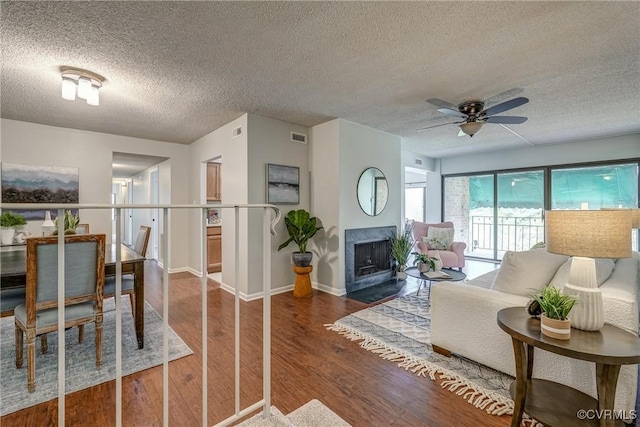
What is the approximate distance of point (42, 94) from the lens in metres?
3.04

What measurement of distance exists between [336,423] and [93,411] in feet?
4.86

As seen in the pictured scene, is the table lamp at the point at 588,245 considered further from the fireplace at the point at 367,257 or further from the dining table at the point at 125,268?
the dining table at the point at 125,268

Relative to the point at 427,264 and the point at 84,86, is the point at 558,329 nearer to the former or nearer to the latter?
the point at 427,264

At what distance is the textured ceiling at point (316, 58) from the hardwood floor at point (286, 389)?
2468 mm

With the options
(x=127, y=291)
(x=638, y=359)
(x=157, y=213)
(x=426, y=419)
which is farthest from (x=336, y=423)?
(x=157, y=213)

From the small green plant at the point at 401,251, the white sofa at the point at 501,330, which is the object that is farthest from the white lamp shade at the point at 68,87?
the small green plant at the point at 401,251

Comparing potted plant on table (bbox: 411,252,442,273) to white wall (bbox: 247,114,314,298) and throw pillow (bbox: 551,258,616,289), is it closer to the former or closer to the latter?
throw pillow (bbox: 551,258,616,289)

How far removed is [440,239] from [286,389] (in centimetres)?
420

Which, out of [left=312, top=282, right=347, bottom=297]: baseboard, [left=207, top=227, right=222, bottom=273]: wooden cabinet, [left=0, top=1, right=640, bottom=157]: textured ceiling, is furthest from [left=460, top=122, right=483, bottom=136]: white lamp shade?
[left=207, top=227, right=222, bottom=273]: wooden cabinet

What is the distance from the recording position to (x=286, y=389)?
193 cm

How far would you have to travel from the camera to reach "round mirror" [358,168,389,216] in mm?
4391

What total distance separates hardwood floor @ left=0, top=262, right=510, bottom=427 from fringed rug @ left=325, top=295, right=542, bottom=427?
3.2 inches

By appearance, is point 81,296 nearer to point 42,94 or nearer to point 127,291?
point 127,291

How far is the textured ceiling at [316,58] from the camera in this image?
1.84 meters
